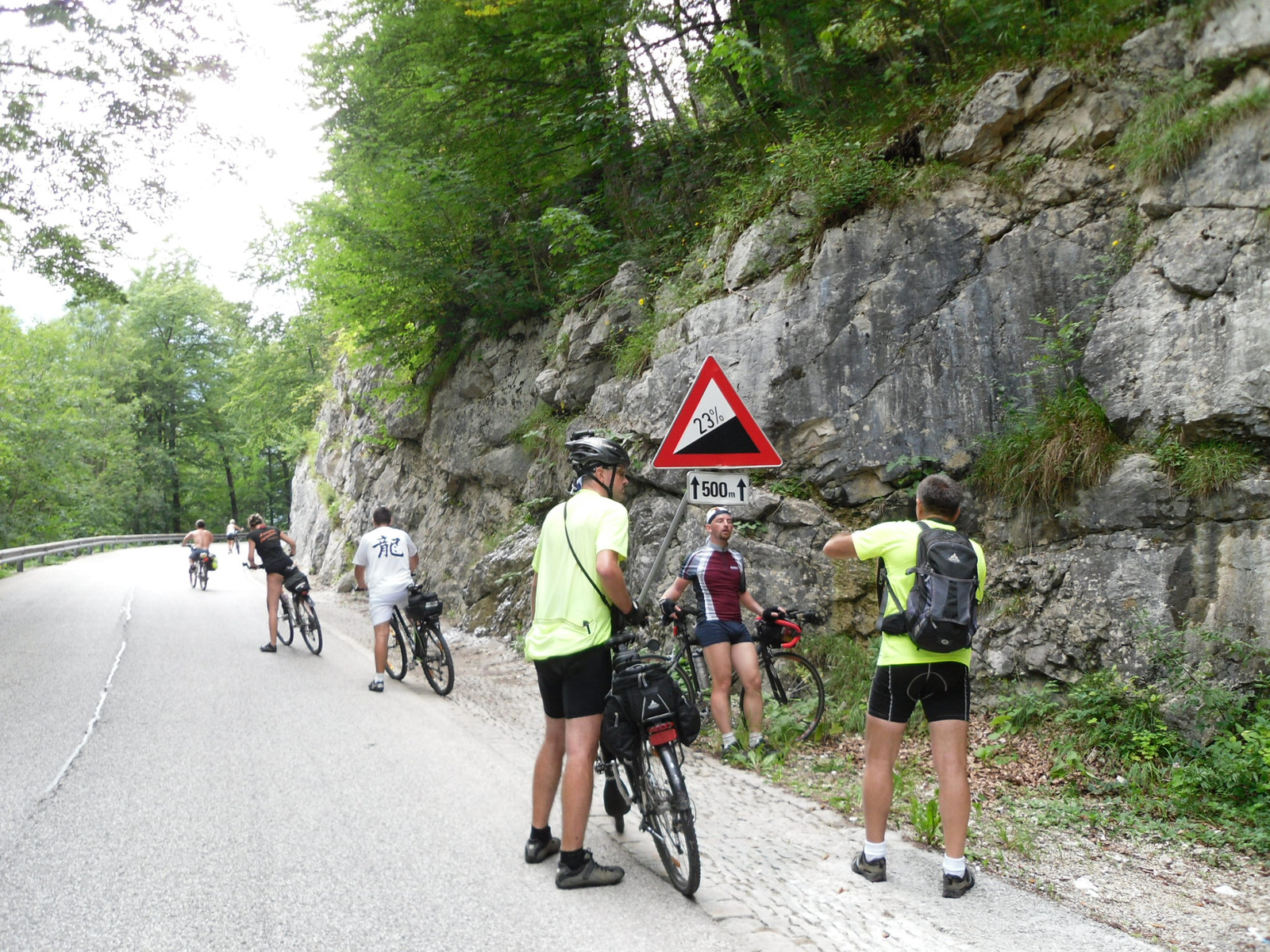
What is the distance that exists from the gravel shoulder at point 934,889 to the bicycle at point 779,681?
1.12 metres

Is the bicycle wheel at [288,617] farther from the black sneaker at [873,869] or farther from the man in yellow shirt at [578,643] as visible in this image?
the black sneaker at [873,869]

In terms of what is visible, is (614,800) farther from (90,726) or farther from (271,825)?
(90,726)

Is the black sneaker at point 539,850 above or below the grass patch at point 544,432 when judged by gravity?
below

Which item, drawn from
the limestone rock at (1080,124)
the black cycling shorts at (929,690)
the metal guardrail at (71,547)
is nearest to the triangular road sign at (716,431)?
the black cycling shorts at (929,690)

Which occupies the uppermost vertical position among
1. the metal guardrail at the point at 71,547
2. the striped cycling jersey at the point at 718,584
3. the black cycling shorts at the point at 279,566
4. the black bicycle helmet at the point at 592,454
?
the black bicycle helmet at the point at 592,454

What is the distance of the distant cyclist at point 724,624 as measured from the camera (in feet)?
21.4

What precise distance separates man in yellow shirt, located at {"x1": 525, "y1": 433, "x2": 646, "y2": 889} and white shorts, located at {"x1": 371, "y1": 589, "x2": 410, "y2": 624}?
18.5 ft

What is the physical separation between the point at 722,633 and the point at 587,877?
2.86m

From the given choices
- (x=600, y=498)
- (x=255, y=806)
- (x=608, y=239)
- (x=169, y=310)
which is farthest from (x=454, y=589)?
(x=169, y=310)

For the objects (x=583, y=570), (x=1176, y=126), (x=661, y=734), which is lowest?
(x=661, y=734)

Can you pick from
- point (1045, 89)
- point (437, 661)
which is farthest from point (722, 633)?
point (1045, 89)

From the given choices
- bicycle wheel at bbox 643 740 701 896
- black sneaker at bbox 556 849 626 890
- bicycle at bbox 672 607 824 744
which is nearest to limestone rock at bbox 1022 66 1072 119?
bicycle at bbox 672 607 824 744

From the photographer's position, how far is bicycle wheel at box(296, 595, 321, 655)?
1130cm

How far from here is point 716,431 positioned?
5270 mm
